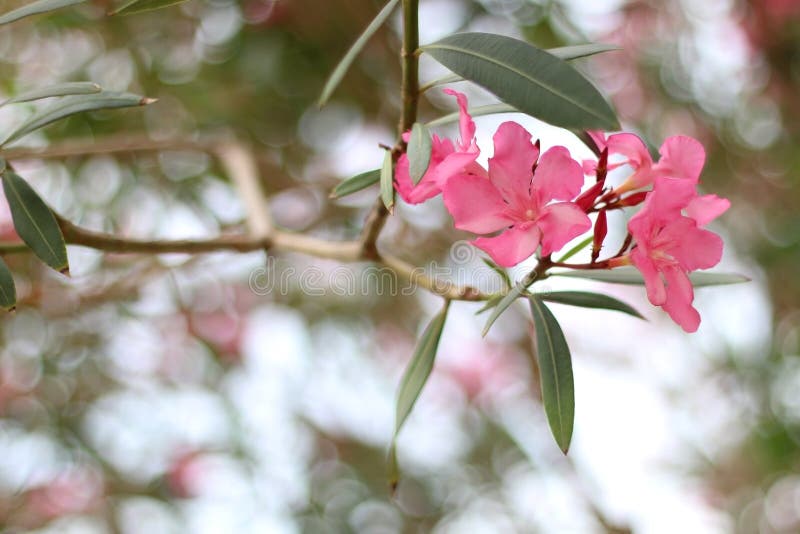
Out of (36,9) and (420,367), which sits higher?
(36,9)

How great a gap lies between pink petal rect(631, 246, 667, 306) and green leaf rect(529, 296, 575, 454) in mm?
81

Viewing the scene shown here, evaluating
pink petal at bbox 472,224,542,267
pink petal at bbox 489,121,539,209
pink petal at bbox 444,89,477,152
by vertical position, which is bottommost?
pink petal at bbox 472,224,542,267

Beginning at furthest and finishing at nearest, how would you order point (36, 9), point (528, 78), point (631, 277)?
point (631, 277) → point (36, 9) → point (528, 78)

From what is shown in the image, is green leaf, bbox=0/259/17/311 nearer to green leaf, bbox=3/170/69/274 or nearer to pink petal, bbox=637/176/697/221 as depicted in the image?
green leaf, bbox=3/170/69/274

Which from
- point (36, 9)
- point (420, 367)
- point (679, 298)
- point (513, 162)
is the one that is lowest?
point (420, 367)

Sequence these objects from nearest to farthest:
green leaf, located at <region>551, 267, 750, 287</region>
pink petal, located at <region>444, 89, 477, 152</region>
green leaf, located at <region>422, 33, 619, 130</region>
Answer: green leaf, located at <region>422, 33, 619, 130</region>
pink petal, located at <region>444, 89, 477, 152</region>
green leaf, located at <region>551, 267, 750, 287</region>

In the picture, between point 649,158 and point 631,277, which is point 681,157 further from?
point 631,277

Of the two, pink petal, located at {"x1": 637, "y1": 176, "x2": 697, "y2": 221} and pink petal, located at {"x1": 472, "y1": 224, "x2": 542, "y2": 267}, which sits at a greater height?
pink petal, located at {"x1": 637, "y1": 176, "x2": 697, "y2": 221}

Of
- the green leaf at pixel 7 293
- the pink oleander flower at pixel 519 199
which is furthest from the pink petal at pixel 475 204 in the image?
the green leaf at pixel 7 293

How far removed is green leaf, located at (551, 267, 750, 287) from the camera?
2.14 ft

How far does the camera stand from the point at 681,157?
23.7 inches

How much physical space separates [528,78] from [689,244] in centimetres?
20

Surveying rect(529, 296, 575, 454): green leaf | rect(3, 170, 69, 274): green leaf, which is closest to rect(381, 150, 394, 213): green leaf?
rect(529, 296, 575, 454): green leaf

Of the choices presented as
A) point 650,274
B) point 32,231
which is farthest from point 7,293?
point 650,274
